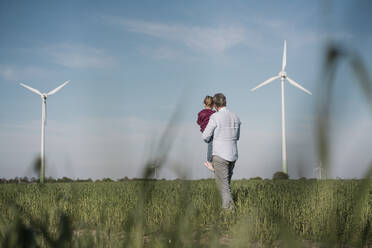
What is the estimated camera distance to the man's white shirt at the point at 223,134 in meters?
6.75

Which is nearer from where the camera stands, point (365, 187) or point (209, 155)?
point (365, 187)

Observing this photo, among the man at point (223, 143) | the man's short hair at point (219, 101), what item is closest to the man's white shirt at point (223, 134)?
the man at point (223, 143)

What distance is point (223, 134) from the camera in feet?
22.2

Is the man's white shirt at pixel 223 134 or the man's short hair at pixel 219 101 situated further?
the man's short hair at pixel 219 101

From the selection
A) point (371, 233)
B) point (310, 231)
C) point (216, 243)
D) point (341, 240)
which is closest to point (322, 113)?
point (216, 243)

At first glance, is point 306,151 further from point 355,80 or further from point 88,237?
point 88,237

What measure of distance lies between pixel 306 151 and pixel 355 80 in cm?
13

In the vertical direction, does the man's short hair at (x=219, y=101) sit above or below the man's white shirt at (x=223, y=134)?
above

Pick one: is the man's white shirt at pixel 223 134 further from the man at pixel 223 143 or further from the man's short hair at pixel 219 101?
the man's short hair at pixel 219 101

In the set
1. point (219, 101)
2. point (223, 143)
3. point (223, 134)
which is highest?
point (219, 101)

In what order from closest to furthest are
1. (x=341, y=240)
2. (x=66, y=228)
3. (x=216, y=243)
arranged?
(x=66, y=228) → (x=216, y=243) → (x=341, y=240)

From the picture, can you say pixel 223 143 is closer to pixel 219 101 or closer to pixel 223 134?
pixel 223 134

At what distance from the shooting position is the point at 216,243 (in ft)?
4.68

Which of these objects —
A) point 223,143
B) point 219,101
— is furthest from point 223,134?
point 219,101
